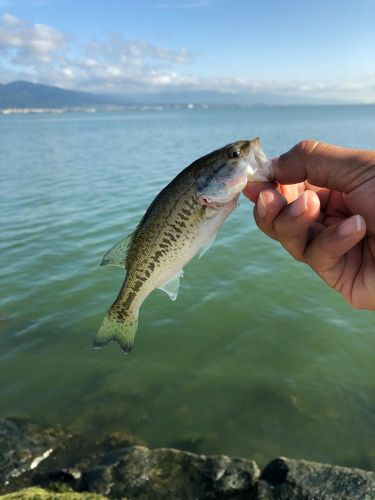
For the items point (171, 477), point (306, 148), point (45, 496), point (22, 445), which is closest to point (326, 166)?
point (306, 148)

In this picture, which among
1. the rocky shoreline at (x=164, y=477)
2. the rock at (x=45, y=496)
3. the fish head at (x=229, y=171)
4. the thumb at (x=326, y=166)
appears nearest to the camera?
the thumb at (x=326, y=166)

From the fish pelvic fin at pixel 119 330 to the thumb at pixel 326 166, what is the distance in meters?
2.36

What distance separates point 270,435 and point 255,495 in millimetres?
2131

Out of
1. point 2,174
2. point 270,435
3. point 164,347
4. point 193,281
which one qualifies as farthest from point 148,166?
point 270,435

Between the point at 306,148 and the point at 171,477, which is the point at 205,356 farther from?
the point at 306,148

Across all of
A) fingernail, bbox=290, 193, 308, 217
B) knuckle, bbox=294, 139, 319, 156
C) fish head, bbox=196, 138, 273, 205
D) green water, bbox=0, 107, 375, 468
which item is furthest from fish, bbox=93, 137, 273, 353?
green water, bbox=0, 107, 375, 468

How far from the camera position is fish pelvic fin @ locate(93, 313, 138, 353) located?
493cm

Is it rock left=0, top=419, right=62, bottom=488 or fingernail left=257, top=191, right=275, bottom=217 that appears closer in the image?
fingernail left=257, top=191, right=275, bottom=217

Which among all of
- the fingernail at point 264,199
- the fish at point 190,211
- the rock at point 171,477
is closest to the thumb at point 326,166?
the fish at point 190,211

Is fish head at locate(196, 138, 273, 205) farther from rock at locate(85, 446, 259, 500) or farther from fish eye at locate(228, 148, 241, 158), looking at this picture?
rock at locate(85, 446, 259, 500)

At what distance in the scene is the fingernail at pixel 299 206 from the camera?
394cm

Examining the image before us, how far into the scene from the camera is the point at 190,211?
4.14m

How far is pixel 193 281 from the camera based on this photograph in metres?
14.1

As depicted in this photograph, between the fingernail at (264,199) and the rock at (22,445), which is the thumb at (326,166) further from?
the rock at (22,445)
